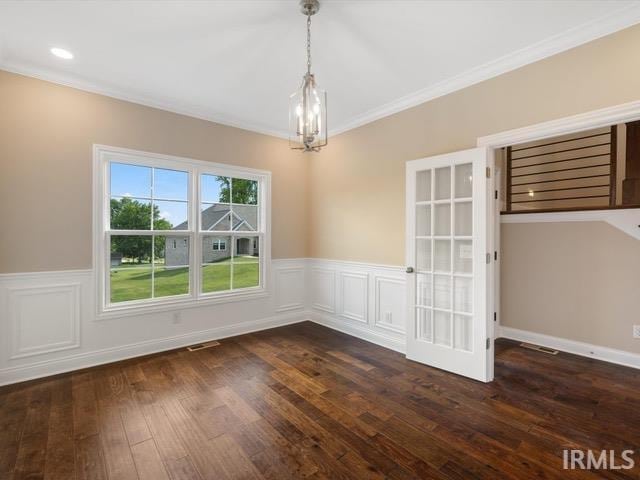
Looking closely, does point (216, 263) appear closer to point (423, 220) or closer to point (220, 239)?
point (220, 239)

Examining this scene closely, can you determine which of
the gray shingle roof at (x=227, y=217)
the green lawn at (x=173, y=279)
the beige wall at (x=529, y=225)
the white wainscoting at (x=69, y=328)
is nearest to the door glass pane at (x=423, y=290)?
the beige wall at (x=529, y=225)

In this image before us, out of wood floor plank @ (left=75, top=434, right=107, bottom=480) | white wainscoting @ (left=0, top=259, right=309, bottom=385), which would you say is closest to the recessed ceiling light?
white wainscoting @ (left=0, top=259, right=309, bottom=385)

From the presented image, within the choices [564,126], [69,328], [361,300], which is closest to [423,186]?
[564,126]

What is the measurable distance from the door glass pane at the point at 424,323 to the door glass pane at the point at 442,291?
15 centimetres

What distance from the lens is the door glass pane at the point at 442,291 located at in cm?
309

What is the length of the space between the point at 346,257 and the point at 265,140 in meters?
2.00

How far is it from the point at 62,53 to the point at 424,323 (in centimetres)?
412

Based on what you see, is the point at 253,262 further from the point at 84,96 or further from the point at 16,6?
the point at 16,6

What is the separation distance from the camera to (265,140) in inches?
174

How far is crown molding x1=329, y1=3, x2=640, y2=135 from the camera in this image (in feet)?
7.13

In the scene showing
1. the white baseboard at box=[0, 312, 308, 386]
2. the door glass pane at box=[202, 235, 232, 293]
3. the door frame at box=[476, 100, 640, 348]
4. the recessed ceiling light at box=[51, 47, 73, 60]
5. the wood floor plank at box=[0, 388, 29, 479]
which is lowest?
the wood floor plank at box=[0, 388, 29, 479]

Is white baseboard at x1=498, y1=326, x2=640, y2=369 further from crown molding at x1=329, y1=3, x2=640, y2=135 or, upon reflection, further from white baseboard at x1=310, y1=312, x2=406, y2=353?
crown molding at x1=329, y1=3, x2=640, y2=135

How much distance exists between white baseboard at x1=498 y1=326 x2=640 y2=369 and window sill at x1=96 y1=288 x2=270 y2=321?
3273 millimetres

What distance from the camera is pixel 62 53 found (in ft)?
8.68
